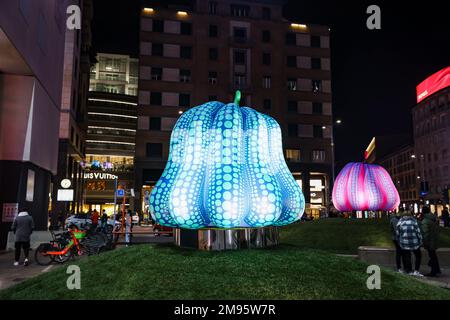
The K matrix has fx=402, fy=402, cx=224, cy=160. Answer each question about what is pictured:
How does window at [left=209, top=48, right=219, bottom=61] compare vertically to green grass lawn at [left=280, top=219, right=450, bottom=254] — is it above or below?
above

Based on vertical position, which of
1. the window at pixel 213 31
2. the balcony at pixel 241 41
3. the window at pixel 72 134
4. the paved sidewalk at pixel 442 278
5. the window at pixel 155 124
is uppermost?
the window at pixel 213 31

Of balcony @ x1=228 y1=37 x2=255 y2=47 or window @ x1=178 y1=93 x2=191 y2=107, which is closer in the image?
window @ x1=178 y1=93 x2=191 y2=107

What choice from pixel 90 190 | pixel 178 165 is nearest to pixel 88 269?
pixel 178 165

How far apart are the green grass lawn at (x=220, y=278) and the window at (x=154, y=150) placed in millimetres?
42596

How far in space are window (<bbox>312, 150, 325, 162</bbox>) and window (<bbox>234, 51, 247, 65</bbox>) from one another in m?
15.8

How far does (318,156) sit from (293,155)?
12.3 feet

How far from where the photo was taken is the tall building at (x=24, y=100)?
16.9 meters

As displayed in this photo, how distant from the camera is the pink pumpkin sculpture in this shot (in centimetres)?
1947

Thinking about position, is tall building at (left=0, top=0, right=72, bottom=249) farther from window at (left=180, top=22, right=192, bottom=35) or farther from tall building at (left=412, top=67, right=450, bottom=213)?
tall building at (left=412, top=67, right=450, bottom=213)

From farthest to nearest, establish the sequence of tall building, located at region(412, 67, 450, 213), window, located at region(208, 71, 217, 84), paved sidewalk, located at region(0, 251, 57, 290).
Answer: tall building, located at region(412, 67, 450, 213) → window, located at region(208, 71, 217, 84) → paved sidewalk, located at region(0, 251, 57, 290)

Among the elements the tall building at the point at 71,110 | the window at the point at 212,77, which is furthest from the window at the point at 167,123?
the tall building at the point at 71,110

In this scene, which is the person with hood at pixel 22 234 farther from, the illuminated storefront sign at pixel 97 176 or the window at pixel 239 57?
the illuminated storefront sign at pixel 97 176

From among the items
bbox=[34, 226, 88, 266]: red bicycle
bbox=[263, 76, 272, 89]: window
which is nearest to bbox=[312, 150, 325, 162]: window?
bbox=[263, 76, 272, 89]: window

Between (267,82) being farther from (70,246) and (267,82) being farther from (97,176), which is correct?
(70,246)
